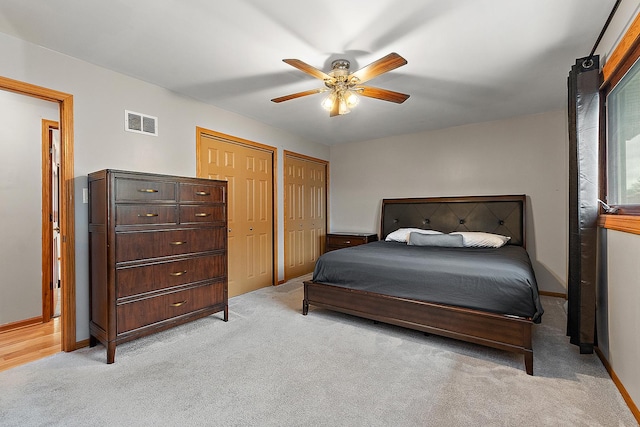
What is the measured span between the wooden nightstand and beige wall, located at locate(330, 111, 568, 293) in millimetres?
434

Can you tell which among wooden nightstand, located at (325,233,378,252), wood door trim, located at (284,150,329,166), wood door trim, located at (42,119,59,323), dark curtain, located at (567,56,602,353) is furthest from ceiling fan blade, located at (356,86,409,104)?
wood door trim, located at (42,119,59,323)

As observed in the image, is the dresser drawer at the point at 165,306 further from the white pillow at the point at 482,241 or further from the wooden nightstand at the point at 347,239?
the white pillow at the point at 482,241

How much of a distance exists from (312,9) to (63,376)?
9.77 ft

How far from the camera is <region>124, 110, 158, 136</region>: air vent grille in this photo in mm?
2834

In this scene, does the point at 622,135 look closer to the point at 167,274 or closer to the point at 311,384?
the point at 311,384

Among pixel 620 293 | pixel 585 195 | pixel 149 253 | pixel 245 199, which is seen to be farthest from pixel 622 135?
pixel 245 199

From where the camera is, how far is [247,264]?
4.14 meters

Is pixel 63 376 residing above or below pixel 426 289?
below

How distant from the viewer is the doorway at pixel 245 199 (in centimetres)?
368

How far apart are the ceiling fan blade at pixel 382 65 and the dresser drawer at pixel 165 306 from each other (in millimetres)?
2355

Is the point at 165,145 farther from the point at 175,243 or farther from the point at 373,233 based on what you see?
the point at 373,233

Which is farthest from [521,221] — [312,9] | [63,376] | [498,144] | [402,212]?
[63,376]

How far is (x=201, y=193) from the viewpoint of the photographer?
112 inches

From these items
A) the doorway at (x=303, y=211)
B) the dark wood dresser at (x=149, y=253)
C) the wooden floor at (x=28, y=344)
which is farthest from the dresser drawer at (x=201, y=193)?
the doorway at (x=303, y=211)
